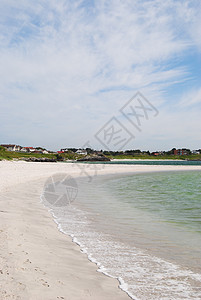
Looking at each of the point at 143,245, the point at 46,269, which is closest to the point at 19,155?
the point at 143,245

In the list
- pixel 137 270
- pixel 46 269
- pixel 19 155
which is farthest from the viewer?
pixel 19 155

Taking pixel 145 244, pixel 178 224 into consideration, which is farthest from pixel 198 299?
pixel 178 224

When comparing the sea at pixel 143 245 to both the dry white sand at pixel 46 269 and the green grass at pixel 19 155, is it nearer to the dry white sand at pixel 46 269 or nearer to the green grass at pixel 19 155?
the dry white sand at pixel 46 269

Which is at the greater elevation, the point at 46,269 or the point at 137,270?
the point at 46,269

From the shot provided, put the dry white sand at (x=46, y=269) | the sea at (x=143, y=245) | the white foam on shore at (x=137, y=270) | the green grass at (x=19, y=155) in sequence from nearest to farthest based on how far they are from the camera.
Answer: the dry white sand at (x=46, y=269)
the white foam on shore at (x=137, y=270)
the sea at (x=143, y=245)
the green grass at (x=19, y=155)

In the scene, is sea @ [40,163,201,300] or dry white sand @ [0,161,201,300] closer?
dry white sand @ [0,161,201,300]

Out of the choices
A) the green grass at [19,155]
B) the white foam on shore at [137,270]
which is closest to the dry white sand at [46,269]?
the white foam on shore at [137,270]

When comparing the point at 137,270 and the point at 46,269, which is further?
the point at 137,270

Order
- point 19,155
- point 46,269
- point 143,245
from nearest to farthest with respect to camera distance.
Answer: point 46,269 → point 143,245 → point 19,155

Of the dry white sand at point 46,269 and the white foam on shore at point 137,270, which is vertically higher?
the dry white sand at point 46,269

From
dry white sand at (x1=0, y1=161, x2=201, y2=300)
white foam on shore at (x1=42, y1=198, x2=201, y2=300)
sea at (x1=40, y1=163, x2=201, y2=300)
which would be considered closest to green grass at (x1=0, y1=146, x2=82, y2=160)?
sea at (x1=40, y1=163, x2=201, y2=300)

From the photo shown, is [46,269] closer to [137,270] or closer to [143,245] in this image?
[137,270]

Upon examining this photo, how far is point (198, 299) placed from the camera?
12.2 feet

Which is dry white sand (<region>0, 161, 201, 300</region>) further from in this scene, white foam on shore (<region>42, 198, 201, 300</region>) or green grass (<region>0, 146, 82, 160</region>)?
green grass (<region>0, 146, 82, 160</region>)
